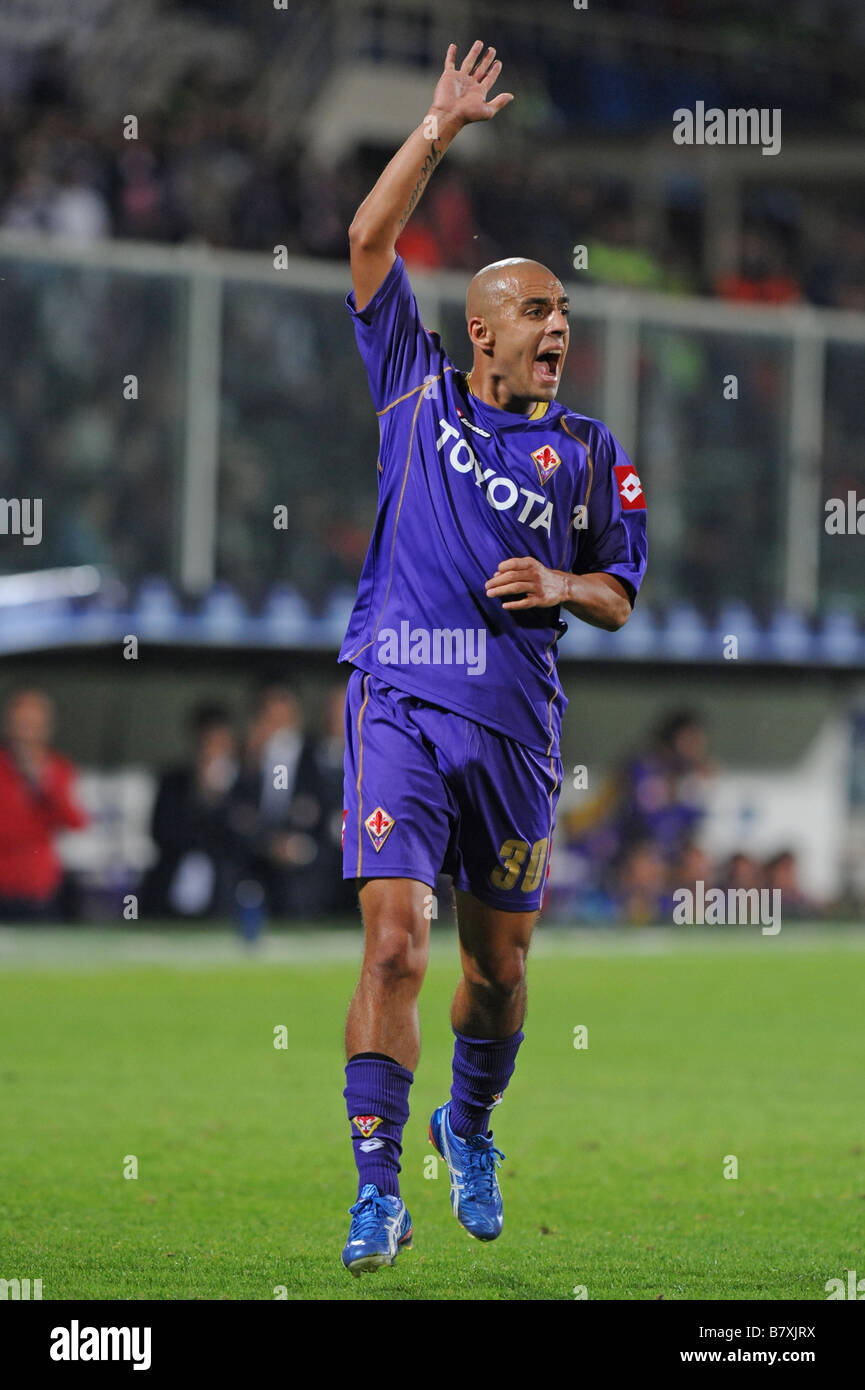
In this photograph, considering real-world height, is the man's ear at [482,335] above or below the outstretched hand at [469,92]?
below

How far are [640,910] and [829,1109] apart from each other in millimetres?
11363

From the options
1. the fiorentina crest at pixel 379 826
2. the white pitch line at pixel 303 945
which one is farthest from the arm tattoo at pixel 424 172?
the white pitch line at pixel 303 945

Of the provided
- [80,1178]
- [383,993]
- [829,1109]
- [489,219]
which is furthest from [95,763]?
[383,993]

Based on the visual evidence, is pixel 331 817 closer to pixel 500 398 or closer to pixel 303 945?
pixel 303 945

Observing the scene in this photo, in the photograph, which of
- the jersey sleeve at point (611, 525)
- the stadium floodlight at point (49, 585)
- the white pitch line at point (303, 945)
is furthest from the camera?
the stadium floodlight at point (49, 585)

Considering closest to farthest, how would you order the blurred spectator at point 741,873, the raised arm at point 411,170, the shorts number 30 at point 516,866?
1. the raised arm at point 411,170
2. the shorts number 30 at point 516,866
3. the blurred spectator at point 741,873

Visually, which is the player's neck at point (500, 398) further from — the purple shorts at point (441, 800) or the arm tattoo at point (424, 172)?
the purple shorts at point (441, 800)

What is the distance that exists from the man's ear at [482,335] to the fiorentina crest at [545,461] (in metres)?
0.33

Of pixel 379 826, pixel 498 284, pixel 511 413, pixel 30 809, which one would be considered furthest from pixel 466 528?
pixel 30 809

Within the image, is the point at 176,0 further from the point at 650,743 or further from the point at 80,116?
the point at 650,743

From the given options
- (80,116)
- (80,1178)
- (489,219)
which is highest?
(80,116)

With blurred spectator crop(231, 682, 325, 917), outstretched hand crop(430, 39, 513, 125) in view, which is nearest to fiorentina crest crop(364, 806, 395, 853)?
outstretched hand crop(430, 39, 513, 125)

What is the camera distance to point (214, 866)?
19281 millimetres

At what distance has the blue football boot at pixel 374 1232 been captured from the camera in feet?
18.2
